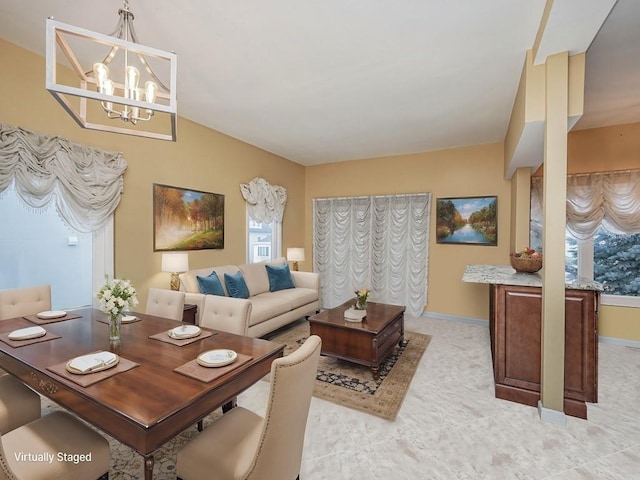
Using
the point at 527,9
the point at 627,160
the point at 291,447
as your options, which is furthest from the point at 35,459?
the point at 627,160

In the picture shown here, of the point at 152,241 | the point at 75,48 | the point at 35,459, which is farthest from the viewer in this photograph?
the point at 152,241

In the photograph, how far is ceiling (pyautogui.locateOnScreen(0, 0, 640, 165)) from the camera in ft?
6.52

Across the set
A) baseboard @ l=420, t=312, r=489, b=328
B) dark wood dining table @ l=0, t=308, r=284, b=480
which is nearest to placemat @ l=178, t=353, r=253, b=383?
dark wood dining table @ l=0, t=308, r=284, b=480

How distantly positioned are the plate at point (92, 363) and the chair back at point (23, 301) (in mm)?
1434

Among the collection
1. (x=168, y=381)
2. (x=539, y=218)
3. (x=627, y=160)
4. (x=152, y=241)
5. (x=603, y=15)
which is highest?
(x=603, y=15)

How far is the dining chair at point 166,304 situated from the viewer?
2434mm

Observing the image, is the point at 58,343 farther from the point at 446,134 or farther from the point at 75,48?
the point at 446,134

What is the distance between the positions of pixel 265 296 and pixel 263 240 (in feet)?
4.47

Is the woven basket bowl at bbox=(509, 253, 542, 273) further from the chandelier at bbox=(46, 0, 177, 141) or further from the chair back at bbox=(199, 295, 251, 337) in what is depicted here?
the chandelier at bbox=(46, 0, 177, 141)

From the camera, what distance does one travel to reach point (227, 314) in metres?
2.22

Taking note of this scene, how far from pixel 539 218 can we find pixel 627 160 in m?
1.16

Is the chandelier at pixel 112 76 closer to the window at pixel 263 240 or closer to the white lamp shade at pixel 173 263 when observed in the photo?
the white lamp shade at pixel 173 263

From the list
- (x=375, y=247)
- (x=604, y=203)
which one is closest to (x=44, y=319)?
(x=375, y=247)

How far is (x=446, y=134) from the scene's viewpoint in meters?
4.34
